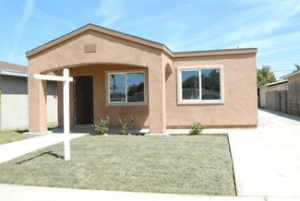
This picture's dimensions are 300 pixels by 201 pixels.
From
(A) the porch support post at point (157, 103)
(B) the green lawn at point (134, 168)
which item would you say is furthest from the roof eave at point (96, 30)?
(B) the green lawn at point (134, 168)

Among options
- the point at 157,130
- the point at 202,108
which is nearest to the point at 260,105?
the point at 202,108

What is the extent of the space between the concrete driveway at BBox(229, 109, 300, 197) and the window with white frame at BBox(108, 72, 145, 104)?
16.1 ft

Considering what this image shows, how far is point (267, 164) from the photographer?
583cm

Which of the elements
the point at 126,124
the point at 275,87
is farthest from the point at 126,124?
the point at 275,87

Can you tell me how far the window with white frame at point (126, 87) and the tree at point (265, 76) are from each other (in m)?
39.9

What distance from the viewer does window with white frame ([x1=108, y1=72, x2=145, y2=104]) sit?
12289 mm

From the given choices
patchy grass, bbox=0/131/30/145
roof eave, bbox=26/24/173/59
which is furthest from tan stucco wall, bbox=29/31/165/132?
patchy grass, bbox=0/131/30/145

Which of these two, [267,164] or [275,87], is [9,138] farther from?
[275,87]

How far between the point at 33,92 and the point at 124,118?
4129 mm

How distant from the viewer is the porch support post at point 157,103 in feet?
32.8

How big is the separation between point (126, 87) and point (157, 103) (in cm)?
283

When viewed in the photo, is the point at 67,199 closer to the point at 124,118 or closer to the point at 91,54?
the point at 91,54

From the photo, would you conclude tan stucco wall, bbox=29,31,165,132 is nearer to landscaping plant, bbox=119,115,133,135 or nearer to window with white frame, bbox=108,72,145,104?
landscaping plant, bbox=119,115,133,135

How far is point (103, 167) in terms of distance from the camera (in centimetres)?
576
